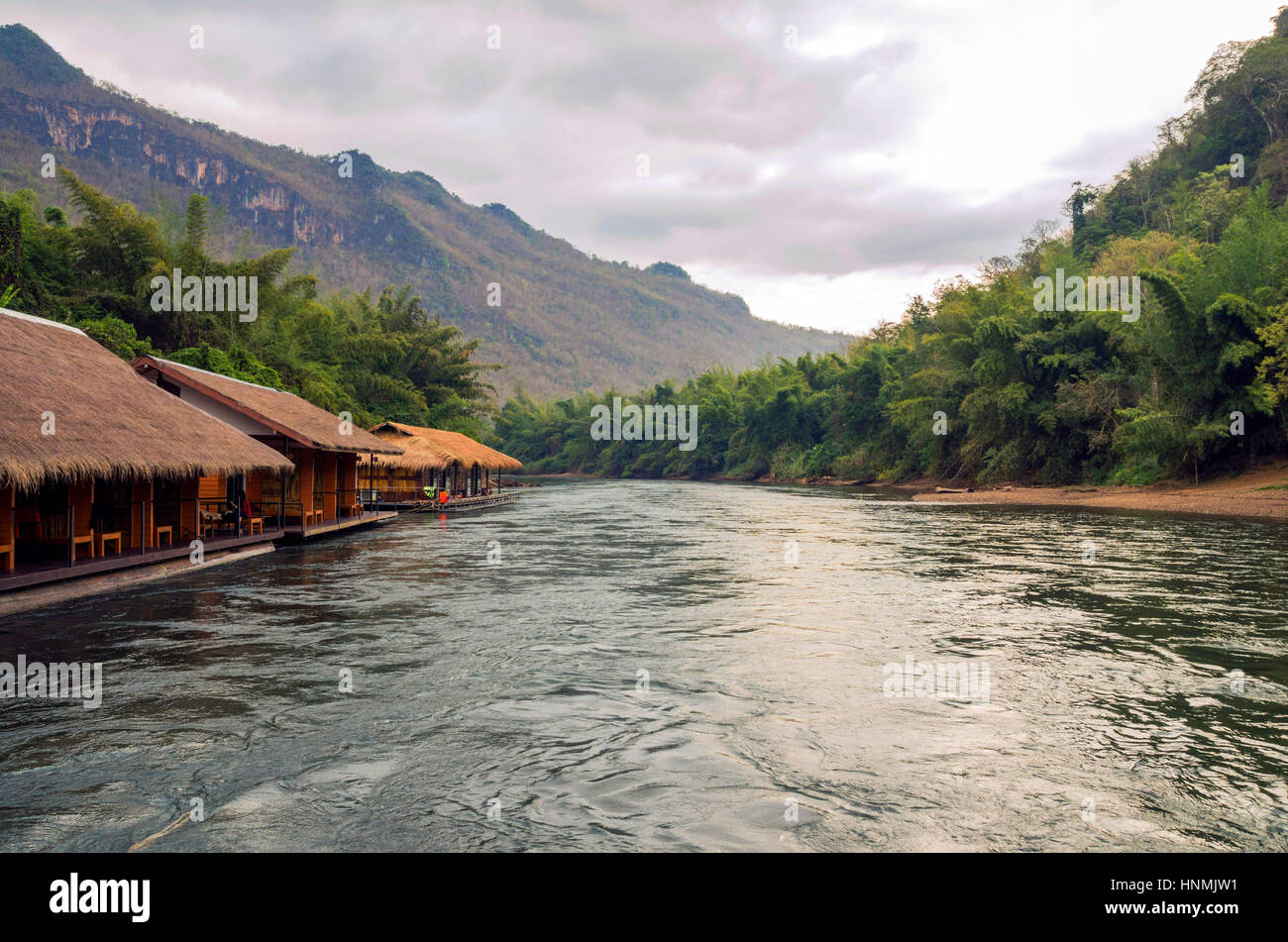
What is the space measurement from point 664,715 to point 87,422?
11628 millimetres

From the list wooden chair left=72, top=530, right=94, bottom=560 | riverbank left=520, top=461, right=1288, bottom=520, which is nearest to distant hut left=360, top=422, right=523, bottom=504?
wooden chair left=72, top=530, right=94, bottom=560

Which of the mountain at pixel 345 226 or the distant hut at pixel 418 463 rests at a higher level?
the mountain at pixel 345 226

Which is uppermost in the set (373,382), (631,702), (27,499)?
(373,382)

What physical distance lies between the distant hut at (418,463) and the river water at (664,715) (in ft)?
62.2

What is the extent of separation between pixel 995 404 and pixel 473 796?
47143mm

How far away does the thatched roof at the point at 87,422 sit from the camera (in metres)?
12.0

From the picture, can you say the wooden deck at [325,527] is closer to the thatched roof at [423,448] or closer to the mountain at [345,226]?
the thatched roof at [423,448]

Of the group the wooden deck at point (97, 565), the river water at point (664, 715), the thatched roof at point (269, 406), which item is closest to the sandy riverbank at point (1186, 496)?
the river water at point (664, 715)

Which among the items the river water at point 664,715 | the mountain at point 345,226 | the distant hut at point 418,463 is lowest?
the river water at point 664,715

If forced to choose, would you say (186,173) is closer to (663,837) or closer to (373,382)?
(373,382)

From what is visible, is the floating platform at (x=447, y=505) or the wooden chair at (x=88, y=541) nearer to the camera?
the wooden chair at (x=88, y=541)

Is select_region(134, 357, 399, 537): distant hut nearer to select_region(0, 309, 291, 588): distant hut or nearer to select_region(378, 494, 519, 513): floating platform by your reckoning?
select_region(0, 309, 291, 588): distant hut

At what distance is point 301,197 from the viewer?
167 m
